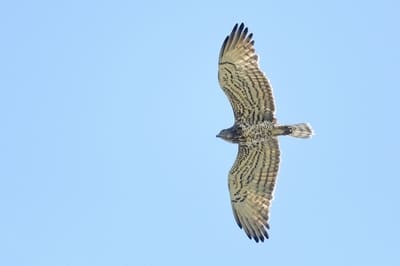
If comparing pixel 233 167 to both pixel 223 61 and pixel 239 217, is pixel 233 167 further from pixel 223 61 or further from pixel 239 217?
pixel 223 61

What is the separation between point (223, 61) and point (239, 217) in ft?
10.6

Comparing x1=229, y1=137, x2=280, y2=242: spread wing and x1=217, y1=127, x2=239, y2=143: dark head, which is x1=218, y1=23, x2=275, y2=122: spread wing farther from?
x1=229, y1=137, x2=280, y2=242: spread wing

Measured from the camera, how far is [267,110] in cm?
2053

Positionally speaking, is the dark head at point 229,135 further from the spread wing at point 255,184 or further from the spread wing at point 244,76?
the spread wing at point 244,76

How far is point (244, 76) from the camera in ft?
66.5

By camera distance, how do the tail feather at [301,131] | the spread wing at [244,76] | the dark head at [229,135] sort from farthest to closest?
1. the dark head at [229,135]
2. the tail feather at [301,131]
3. the spread wing at [244,76]

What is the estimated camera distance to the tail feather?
2061 centimetres

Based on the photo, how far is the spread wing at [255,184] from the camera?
2103 centimetres

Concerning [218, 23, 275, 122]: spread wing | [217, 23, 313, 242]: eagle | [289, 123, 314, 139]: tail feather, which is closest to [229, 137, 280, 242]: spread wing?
[217, 23, 313, 242]: eagle

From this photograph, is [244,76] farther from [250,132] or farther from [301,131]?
[301,131]

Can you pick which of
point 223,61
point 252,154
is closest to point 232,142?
point 252,154

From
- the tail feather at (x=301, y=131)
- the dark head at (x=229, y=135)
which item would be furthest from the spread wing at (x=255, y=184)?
the tail feather at (x=301, y=131)

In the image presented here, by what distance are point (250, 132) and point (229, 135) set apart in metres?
0.46

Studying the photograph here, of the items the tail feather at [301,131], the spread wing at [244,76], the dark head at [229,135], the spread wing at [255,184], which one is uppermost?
the spread wing at [244,76]
